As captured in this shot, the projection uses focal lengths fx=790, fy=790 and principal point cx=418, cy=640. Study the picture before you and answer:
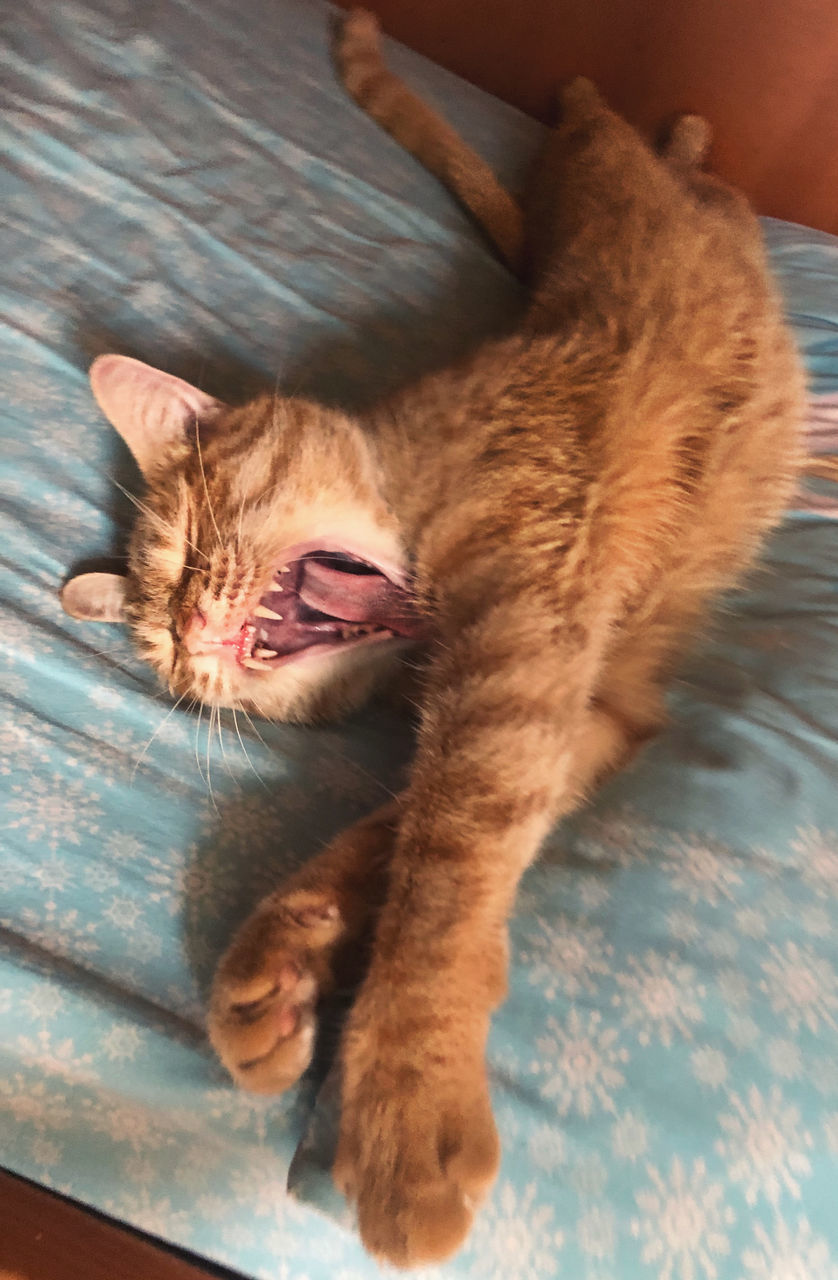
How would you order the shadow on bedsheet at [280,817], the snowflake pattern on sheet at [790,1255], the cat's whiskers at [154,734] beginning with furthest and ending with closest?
the cat's whiskers at [154,734] → the shadow on bedsheet at [280,817] → the snowflake pattern on sheet at [790,1255]

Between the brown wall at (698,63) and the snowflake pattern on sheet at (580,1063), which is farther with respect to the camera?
the brown wall at (698,63)

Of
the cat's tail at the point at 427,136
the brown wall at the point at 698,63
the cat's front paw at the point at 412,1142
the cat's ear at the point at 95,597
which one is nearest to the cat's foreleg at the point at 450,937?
the cat's front paw at the point at 412,1142

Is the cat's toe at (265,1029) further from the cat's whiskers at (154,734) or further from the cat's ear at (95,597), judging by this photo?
the cat's ear at (95,597)

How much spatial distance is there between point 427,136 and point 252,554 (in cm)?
147

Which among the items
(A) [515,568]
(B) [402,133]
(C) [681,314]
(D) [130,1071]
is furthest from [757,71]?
(D) [130,1071]

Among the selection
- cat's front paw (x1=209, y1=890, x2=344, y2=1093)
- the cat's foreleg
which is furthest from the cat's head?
cat's front paw (x1=209, y1=890, x2=344, y2=1093)

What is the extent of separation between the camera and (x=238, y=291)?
1691 mm

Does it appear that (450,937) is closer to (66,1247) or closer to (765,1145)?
(765,1145)

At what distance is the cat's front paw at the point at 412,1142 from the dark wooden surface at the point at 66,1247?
197 millimetres

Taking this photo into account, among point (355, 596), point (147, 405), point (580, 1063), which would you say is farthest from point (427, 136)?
point (580, 1063)

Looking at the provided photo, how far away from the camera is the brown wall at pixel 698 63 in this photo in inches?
83.7

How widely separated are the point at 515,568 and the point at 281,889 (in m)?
0.54

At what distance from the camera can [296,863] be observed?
3.43 ft

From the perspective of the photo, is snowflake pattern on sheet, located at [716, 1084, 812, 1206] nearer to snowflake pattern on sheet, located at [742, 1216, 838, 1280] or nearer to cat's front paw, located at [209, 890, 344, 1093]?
snowflake pattern on sheet, located at [742, 1216, 838, 1280]
